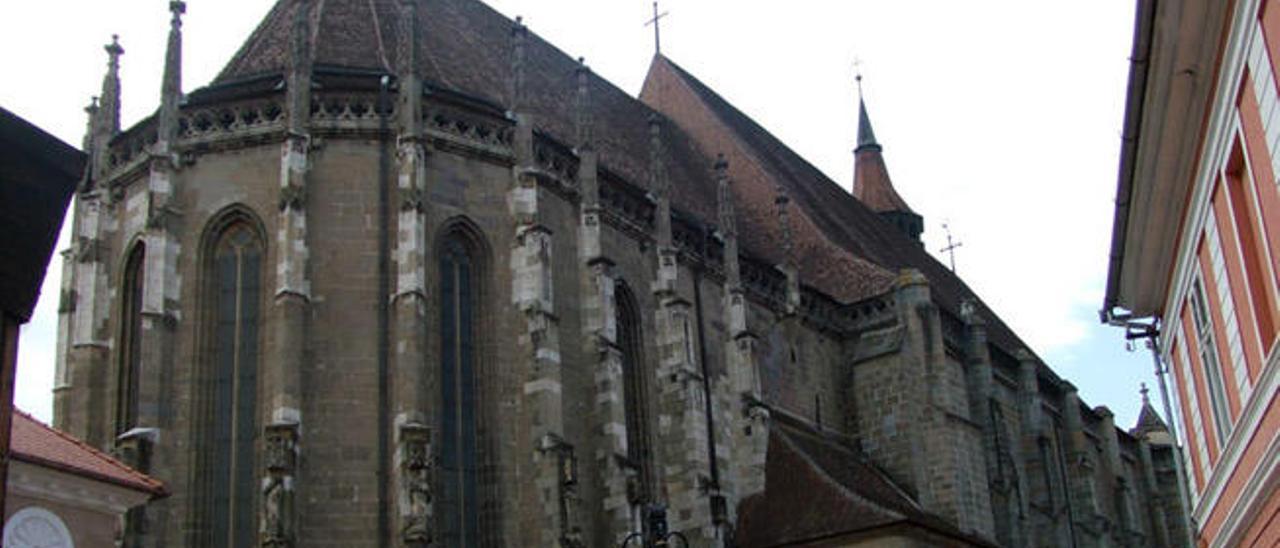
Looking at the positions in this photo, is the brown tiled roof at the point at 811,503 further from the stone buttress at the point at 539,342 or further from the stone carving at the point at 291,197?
the stone carving at the point at 291,197

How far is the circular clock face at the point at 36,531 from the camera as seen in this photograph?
14500 mm

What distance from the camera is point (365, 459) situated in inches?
838

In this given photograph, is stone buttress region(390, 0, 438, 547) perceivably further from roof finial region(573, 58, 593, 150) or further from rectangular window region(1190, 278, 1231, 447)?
rectangular window region(1190, 278, 1231, 447)

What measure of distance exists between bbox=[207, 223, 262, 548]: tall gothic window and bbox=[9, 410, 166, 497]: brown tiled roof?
462 centimetres

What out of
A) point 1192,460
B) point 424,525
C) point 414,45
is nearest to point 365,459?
point 424,525

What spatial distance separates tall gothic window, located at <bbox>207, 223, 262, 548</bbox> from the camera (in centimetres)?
2108

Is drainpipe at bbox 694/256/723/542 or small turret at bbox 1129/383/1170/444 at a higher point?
small turret at bbox 1129/383/1170/444

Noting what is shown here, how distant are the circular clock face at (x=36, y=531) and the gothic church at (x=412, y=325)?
15.8ft

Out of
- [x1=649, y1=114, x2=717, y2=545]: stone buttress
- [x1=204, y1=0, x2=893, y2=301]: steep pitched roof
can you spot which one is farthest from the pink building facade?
[x1=204, y1=0, x2=893, y2=301]: steep pitched roof

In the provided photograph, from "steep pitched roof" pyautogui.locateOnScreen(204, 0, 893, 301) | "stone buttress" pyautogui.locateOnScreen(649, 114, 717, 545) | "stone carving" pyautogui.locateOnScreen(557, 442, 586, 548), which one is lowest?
"stone carving" pyautogui.locateOnScreen(557, 442, 586, 548)

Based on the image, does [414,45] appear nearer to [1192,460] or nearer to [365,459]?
[365,459]

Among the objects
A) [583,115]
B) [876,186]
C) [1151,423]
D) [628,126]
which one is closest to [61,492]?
[583,115]

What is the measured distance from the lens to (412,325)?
21703 mm

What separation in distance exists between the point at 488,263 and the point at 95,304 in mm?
6011
